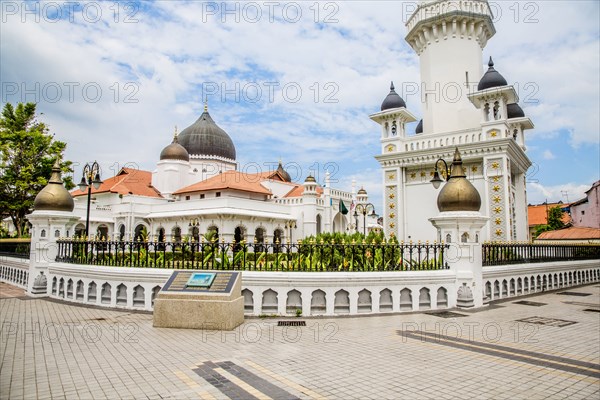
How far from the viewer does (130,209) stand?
32.6 m

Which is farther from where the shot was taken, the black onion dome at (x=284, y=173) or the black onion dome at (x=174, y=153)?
the black onion dome at (x=284, y=173)

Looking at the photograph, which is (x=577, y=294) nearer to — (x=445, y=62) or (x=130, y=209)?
(x=445, y=62)

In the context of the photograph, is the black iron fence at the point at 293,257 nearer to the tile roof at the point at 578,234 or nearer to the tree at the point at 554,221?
the tile roof at the point at 578,234

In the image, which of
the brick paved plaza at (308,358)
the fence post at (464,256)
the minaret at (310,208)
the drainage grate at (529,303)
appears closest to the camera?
the brick paved plaza at (308,358)

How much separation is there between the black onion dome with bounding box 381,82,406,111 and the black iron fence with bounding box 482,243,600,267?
33.5ft

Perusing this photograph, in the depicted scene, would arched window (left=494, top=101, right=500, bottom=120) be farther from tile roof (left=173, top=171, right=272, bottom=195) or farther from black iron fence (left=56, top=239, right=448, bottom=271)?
tile roof (left=173, top=171, right=272, bottom=195)

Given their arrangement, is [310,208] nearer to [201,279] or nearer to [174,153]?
[174,153]

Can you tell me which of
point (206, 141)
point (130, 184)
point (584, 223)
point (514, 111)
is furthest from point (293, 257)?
point (584, 223)

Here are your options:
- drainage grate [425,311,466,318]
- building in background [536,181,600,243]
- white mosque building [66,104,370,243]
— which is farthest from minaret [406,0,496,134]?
building in background [536,181,600,243]

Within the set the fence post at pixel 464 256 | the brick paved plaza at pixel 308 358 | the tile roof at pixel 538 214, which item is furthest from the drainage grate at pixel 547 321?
the tile roof at pixel 538 214

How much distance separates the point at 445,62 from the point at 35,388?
72.6 feet

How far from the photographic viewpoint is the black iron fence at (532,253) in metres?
11.7

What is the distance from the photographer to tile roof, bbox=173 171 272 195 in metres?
31.8

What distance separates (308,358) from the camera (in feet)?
19.0
